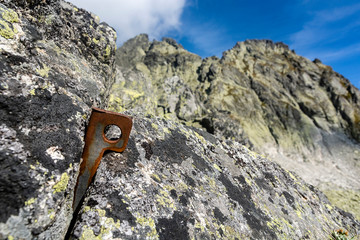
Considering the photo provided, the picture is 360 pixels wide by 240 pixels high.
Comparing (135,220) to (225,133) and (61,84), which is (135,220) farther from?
(225,133)

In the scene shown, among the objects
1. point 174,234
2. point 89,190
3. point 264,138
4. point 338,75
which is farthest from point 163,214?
point 338,75

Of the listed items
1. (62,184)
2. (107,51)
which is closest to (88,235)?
(62,184)

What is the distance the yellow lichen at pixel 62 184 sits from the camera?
280 cm

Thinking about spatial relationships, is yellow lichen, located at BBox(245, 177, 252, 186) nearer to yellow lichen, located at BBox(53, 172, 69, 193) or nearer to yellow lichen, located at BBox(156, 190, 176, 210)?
yellow lichen, located at BBox(156, 190, 176, 210)

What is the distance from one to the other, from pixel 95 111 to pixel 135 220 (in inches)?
80.0

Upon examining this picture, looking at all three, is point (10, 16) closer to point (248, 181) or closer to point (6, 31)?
point (6, 31)

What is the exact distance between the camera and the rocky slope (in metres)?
2.67

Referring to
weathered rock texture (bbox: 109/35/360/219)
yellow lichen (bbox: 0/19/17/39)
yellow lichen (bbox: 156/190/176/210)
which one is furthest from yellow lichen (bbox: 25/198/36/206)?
weathered rock texture (bbox: 109/35/360/219)

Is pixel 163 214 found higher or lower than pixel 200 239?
higher

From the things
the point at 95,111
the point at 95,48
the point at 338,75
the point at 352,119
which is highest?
the point at 338,75

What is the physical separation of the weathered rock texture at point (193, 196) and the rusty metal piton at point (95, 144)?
0.54ft

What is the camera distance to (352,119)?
242 feet

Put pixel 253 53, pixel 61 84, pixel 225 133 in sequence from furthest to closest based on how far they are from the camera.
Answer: pixel 253 53, pixel 225 133, pixel 61 84

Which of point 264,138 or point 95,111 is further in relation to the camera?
point 264,138
